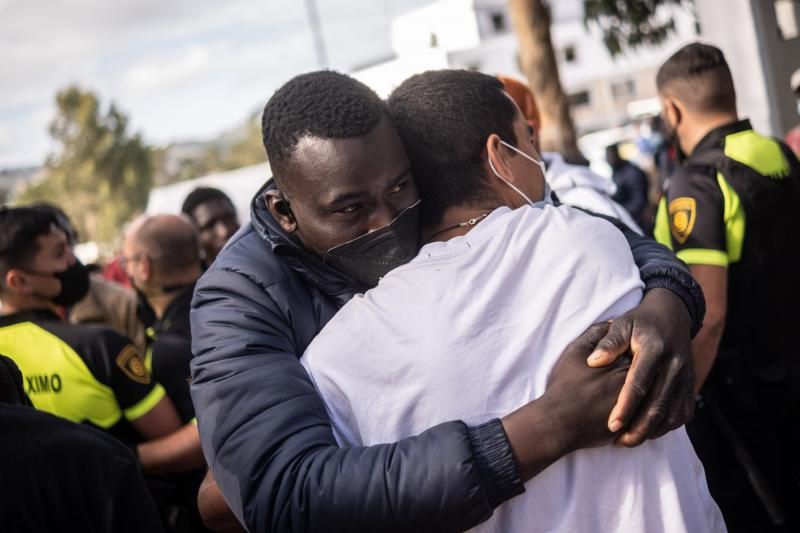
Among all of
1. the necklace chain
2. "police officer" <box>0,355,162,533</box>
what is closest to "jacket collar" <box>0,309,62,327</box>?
"police officer" <box>0,355,162,533</box>

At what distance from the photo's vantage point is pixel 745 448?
291cm

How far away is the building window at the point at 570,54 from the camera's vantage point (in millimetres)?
48906

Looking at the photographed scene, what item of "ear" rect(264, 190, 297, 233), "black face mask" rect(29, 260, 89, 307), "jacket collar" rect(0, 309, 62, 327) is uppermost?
"ear" rect(264, 190, 297, 233)

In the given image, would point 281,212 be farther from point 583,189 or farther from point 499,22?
point 499,22

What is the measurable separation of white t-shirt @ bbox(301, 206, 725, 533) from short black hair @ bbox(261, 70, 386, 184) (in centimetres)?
40

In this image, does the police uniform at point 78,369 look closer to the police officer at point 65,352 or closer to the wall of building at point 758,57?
the police officer at point 65,352

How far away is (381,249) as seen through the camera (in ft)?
5.30

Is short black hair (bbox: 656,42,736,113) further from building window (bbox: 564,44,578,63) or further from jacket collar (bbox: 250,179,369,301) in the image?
building window (bbox: 564,44,578,63)

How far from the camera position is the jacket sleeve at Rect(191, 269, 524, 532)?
125 cm

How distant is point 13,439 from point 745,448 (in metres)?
2.62

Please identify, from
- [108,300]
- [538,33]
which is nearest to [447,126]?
[108,300]

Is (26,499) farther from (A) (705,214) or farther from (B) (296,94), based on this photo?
(A) (705,214)

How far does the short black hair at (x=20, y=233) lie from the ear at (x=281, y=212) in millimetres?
1717

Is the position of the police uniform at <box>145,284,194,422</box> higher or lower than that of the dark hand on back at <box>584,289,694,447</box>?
lower
